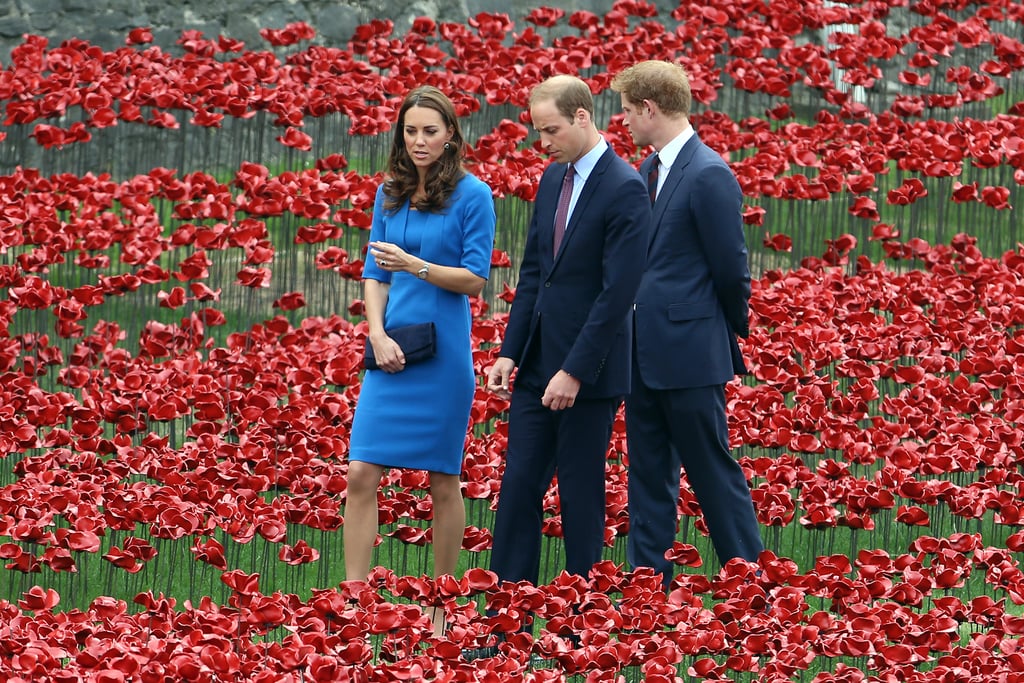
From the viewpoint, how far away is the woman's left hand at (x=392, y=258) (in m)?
5.65

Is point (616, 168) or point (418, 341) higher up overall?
point (616, 168)

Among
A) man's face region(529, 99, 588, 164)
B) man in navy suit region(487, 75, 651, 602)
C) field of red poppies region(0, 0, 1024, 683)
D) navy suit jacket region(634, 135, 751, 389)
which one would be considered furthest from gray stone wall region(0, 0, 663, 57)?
man's face region(529, 99, 588, 164)

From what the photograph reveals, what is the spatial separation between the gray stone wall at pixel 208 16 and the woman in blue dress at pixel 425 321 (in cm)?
668

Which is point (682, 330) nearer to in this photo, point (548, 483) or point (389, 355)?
point (548, 483)

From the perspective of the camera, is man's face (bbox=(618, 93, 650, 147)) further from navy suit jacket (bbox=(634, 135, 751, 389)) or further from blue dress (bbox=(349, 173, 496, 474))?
blue dress (bbox=(349, 173, 496, 474))

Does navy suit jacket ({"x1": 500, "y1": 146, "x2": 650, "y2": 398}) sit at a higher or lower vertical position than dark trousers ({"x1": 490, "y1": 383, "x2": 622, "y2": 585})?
higher

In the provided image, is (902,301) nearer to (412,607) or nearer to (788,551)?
(788,551)

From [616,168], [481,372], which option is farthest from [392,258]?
[481,372]

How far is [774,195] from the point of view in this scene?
9.20 metres

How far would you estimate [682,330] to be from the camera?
596 cm

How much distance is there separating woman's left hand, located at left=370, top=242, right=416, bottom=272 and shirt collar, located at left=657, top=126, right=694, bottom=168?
1096 mm

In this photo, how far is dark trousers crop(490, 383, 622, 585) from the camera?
18.6 ft

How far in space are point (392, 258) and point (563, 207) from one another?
2.10 feet

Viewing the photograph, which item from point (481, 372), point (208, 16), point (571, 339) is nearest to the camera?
point (571, 339)
